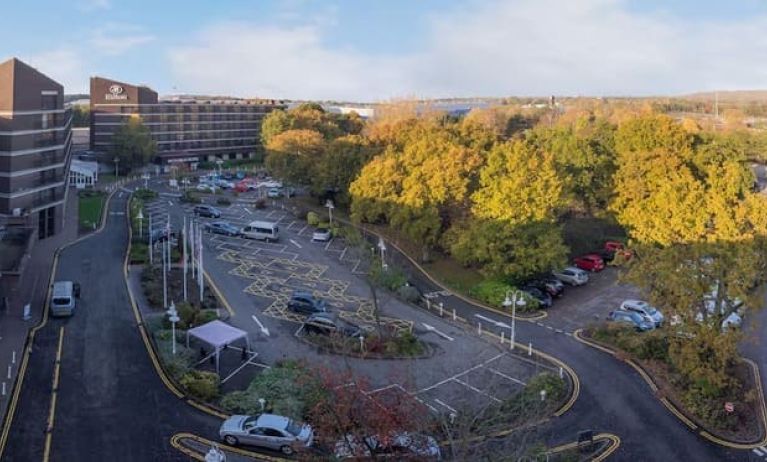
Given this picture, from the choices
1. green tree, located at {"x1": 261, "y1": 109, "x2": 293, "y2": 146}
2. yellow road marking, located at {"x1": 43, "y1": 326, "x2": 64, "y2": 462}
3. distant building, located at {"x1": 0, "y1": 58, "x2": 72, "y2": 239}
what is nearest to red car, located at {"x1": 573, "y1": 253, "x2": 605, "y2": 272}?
yellow road marking, located at {"x1": 43, "y1": 326, "x2": 64, "y2": 462}

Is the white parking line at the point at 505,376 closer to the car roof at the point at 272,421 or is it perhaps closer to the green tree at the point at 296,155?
the car roof at the point at 272,421

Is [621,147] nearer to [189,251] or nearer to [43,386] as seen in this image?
[189,251]

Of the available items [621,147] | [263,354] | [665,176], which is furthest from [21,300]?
[621,147]

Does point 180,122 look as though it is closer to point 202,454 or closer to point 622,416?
point 202,454

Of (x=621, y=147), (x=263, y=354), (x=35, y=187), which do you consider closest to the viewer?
(x=263, y=354)

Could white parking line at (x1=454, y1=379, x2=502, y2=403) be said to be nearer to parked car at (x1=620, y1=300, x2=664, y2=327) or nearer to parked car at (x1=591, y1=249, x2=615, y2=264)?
parked car at (x1=620, y1=300, x2=664, y2=327)

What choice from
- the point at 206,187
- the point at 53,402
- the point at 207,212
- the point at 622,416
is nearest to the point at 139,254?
the point at 207,212
